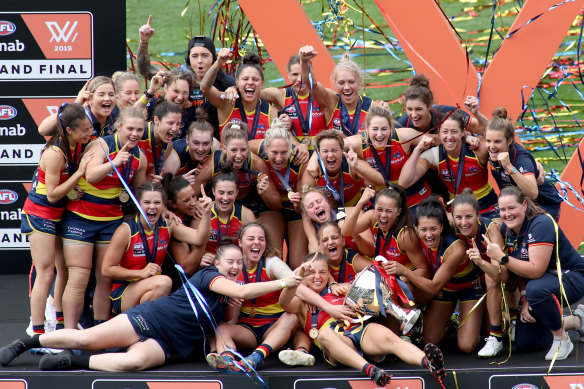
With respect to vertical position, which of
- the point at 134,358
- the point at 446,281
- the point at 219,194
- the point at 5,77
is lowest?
the point at 134,358

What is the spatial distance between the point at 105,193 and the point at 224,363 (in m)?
1.32

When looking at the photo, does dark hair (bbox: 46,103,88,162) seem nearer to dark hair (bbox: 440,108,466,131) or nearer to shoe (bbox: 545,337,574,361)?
dark hair (bbox: 440,108,466,131)

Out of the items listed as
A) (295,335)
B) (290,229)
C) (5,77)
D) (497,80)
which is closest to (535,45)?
(497,80)

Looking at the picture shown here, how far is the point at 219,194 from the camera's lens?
17.1 feet

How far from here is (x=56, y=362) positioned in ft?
15.4

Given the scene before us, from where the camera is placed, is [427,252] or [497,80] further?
[497,80]

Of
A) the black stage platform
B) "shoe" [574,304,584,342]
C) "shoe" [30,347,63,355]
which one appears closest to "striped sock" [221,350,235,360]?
the black stage platform

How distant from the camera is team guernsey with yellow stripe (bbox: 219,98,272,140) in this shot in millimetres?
5762

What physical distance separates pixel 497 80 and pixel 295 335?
2.41 meters

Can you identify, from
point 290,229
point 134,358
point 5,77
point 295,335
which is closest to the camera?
point 134,358

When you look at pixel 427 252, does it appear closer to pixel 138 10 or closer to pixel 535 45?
pixel 535 45

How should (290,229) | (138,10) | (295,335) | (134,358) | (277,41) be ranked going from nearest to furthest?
1. (134,358)
2. (295,335)
3. (290,229)
4. (277,41)
5. (138,10)

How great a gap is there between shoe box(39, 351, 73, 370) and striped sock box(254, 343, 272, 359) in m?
1.07

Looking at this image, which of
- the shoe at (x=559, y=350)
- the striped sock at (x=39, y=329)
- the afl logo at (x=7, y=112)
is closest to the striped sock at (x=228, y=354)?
the striped sock at (x=39, y=329)
